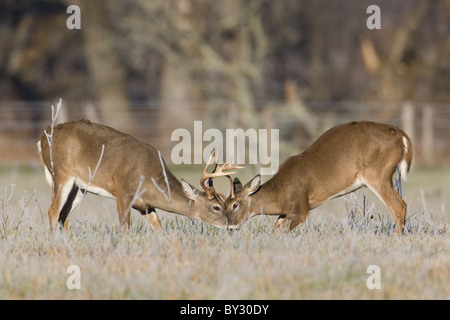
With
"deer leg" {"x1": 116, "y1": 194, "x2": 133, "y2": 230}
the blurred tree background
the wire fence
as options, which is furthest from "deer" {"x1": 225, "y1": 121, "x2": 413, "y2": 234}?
the wire fence

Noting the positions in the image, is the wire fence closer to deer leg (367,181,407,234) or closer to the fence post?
the fence post

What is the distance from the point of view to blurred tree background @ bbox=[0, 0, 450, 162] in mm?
18406

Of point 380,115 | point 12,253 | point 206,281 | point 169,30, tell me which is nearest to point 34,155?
point 169,30

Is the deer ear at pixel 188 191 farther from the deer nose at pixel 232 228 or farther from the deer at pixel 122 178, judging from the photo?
the deer nose at pixel 232 228

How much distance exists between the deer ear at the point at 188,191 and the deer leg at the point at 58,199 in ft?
3.49

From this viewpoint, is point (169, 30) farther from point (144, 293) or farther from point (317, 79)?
point (144, 293)

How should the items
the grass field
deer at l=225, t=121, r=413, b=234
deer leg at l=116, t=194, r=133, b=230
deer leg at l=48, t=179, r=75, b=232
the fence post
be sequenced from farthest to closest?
the fence post, deer leg at l=48, t=179, r=75, b=232, deer leg at l=116, t=194, r=133, b=230, deer at l=225, t=121, r=413, b=234, the grass field

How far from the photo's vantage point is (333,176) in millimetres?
6887

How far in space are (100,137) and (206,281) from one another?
9.25 ft

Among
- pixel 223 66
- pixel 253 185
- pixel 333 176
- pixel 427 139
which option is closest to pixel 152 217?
pixel 253 185

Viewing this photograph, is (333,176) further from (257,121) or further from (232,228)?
(257,121)

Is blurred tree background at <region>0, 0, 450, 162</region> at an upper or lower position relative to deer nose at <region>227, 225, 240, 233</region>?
upper

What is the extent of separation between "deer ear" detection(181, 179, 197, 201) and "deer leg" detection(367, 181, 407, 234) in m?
1.62

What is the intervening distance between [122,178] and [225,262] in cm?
217
